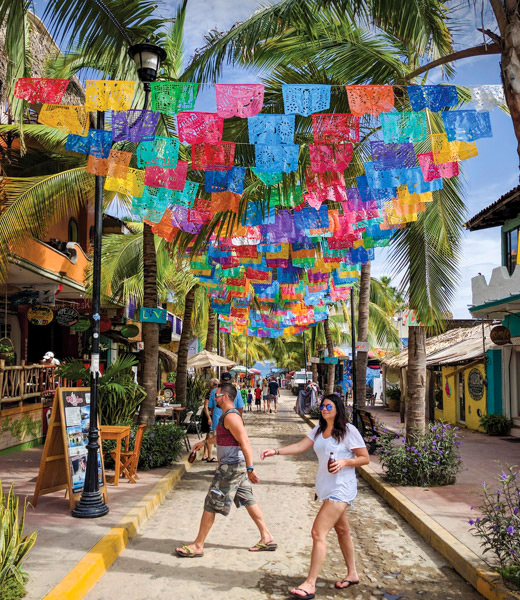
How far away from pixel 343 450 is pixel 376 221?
22.1 ft

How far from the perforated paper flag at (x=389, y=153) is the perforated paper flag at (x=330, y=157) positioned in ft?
1.28

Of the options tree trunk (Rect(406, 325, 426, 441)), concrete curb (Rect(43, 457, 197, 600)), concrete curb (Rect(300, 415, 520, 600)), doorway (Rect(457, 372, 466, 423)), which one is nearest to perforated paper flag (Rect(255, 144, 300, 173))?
tree trunk (Rect(406, 325, 426, 441))

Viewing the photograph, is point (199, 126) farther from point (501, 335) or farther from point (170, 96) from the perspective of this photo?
point (501, 335)

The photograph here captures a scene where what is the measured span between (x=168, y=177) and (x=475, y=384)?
15.5 meters

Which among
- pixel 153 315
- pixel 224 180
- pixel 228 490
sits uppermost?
pixel 224 180

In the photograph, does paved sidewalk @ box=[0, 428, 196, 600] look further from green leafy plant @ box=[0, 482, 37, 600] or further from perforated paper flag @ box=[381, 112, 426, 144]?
perforated paper flag @ box=[381, 112, 426, 144]

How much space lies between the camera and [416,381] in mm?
10352

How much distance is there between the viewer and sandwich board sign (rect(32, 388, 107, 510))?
7.45 meters

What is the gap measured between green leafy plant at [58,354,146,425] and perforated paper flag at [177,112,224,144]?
16.1 ft

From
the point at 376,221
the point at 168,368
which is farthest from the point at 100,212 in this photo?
the point at 168,368

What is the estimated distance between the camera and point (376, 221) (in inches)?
434

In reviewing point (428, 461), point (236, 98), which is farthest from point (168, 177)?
point (428, 461)

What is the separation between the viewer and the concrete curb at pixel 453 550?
16.1ft

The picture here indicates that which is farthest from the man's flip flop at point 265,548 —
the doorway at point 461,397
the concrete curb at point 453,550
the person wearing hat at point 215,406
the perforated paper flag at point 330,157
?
the doorway at point 461,397
